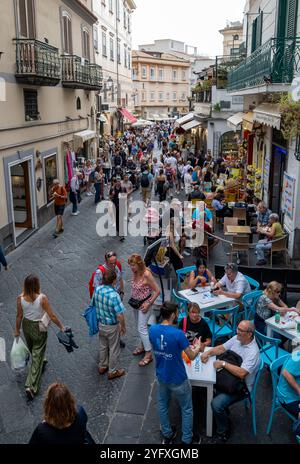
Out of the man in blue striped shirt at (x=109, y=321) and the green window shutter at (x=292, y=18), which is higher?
the green window shutter at (x=292, y=18)

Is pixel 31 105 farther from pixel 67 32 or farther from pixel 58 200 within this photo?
pixel 67 32

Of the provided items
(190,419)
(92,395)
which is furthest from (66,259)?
(190,419)

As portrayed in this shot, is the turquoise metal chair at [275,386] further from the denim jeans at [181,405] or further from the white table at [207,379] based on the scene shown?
the denim jeans at [181,405]

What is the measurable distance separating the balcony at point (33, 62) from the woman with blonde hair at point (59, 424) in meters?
10.4

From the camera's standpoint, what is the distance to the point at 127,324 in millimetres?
7777

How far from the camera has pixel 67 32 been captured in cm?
1727

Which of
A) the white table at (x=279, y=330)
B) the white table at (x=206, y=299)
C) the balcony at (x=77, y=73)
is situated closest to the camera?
the white table at (x=279, y=330)

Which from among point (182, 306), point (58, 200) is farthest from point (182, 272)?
point (58, 200)

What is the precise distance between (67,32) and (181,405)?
1612cm

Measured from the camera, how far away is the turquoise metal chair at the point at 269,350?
560cm

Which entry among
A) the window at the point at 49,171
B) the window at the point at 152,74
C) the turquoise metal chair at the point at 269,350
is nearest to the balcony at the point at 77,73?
the window at the point at 49,171

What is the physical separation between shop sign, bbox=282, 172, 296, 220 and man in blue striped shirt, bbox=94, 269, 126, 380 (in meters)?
5.70
